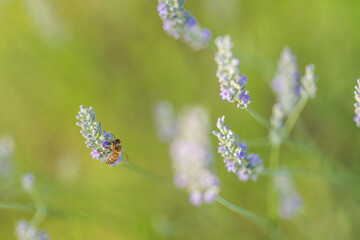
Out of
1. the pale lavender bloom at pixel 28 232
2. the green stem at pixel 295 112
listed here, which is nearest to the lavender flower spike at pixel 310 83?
the green stem at pixel 295 112

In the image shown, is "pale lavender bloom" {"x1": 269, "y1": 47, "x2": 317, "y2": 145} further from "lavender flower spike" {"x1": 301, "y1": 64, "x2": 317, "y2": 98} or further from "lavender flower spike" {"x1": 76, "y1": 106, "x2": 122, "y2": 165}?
"lavender flower spike" {"x1": 76, "y1": 106, "x2": 122, "y2": 165}

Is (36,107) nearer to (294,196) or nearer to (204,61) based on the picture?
(204,61)

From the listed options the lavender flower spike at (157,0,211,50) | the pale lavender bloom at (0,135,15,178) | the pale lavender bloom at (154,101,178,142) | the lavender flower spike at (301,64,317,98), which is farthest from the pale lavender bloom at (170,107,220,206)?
the pale lavender bloom at (0,135,15,178)

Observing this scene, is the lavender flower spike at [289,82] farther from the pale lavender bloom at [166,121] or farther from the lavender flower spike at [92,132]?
the lavender flower spike at [92,132]

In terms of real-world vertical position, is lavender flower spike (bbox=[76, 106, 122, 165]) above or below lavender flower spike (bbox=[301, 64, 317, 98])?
below

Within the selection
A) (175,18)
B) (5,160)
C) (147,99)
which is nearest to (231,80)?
(175,18)

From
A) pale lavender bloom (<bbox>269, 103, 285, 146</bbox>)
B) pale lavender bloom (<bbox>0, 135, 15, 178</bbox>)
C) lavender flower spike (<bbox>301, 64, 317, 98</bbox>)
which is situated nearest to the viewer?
lavender flower spike (<bbox>301, 64, 317, 98</bbox>)
